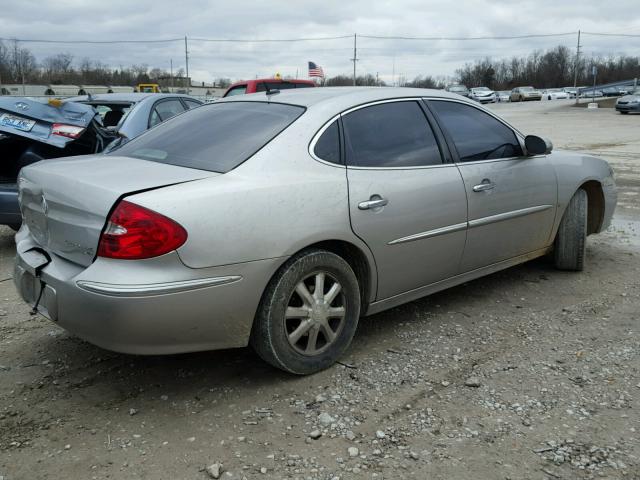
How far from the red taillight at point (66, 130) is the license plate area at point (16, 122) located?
189mm

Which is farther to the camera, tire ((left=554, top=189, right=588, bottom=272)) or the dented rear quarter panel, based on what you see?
tire ((left=554, top=189, right=588, bottom=272))

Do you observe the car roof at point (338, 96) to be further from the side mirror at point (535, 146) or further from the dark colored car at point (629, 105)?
the dark colored car at point (629, 105)

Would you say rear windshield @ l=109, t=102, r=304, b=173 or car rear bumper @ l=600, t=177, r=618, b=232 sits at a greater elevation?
rear windshield @ l=109, t=102, r=304, b=173

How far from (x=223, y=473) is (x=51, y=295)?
1.20 m

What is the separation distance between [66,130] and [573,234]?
4655mm

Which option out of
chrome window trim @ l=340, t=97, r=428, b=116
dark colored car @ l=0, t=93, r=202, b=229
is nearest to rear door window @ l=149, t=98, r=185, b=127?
dark colored car @ l=0, t=93, r=202, b=229

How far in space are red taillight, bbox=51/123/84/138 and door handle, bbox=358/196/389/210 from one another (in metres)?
3.64

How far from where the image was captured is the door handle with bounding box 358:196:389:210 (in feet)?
10.9

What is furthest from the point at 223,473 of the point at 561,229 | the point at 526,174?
the point at 561,229

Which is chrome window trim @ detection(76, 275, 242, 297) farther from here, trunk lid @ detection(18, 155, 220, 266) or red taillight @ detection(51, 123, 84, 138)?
red taillight @ detection(51, 123, 84, 138)

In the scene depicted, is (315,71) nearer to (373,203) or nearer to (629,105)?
(373,203)

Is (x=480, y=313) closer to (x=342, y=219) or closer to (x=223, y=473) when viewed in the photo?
(x=342, y=219)

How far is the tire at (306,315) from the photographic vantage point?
3.03m

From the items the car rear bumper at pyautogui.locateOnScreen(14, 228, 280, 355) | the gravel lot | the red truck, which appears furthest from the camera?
the red truck
